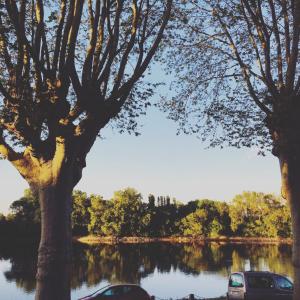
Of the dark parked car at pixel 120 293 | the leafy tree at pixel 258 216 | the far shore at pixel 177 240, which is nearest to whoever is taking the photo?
the dark parked car at pixel 120 293

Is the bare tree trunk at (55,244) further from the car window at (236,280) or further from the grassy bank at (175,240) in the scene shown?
the grassy bank at (175,240)

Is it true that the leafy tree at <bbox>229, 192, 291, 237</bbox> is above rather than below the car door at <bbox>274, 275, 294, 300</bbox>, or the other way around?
above

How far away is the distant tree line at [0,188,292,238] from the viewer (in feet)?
428

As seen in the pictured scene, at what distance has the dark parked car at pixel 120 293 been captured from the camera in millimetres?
17969

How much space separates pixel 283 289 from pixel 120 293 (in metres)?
7.38

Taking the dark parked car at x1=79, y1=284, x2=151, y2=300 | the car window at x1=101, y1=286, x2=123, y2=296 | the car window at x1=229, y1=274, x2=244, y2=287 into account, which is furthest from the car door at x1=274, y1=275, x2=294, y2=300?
the car window at x1=101, y1=286, x2=123, y2=296

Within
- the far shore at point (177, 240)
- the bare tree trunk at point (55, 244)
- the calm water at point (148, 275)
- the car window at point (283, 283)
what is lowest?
the calm water at point (148, 275)

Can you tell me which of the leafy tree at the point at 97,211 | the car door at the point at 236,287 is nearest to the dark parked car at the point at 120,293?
the car door at the point at 236,287

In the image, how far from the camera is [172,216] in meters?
148

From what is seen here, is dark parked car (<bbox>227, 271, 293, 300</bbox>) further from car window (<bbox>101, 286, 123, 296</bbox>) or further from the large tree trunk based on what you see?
the large tree trunk

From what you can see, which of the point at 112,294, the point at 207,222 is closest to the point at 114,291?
the point at 112,294

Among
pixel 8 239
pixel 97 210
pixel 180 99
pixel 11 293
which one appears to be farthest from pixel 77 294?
pixel 97 210

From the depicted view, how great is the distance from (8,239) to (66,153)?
109 m

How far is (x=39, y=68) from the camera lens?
10.1m
